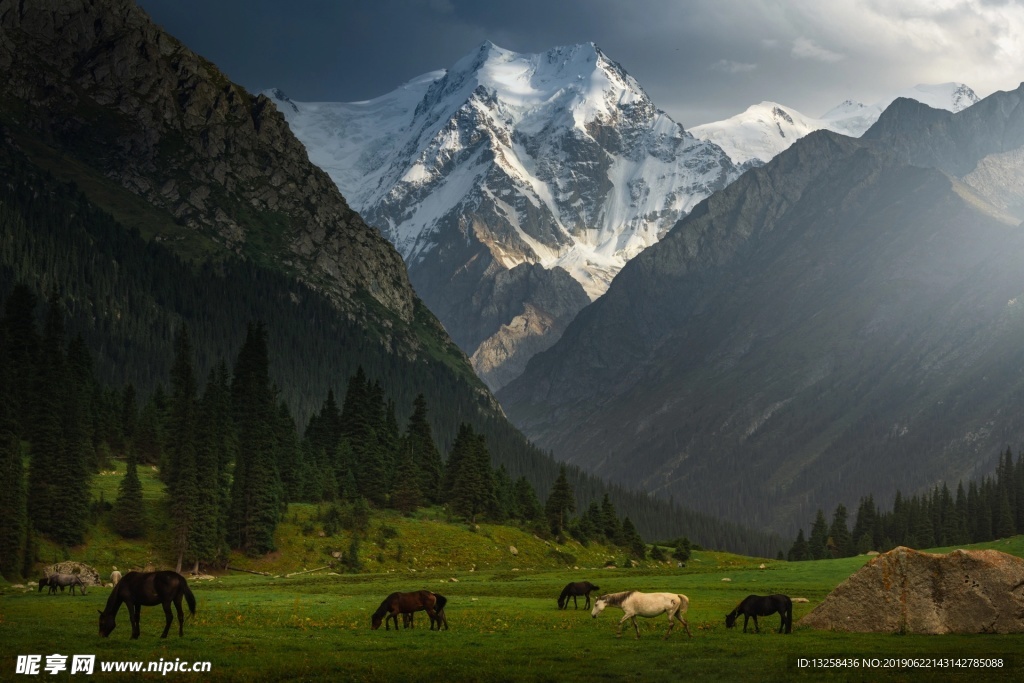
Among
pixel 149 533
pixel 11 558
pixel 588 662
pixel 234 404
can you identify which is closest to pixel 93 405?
pixel 234 404

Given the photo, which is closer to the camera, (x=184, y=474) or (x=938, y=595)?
(x=938, y=595)

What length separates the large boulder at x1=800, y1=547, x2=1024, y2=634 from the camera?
161 ft

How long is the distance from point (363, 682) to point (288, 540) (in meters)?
87.0

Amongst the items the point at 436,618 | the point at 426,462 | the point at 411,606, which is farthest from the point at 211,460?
the point at 436,618

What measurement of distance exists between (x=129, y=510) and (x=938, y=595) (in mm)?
86641

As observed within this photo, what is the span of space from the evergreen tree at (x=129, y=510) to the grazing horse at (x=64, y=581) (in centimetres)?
4162

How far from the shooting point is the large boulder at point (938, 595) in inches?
1935

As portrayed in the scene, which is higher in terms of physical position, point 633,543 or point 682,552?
point 633,543

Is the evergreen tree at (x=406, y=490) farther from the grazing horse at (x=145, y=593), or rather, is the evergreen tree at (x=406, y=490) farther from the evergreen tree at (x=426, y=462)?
→ the grazing horse at (x=145, y=593)

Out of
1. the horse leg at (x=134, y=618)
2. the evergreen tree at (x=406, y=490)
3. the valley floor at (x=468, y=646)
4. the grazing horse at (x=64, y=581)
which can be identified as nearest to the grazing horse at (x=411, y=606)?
the valley floor at (x=468, y=646)

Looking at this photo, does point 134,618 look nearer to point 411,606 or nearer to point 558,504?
point 411,606

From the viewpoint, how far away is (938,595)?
1972 inches

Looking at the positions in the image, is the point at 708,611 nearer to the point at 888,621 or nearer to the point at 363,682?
the point at 888,621

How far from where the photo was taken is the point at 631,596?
173 feet
